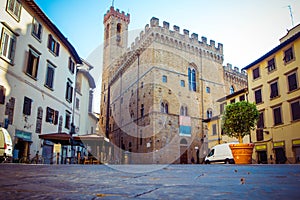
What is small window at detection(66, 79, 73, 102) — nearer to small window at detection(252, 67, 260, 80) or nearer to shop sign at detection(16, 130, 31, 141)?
shop sign at detection(16, 130, 31, 141)

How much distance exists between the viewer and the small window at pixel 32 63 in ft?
50.8

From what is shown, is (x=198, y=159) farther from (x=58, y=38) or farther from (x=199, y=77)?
(x=58, y=38)

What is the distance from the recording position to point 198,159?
30.4m

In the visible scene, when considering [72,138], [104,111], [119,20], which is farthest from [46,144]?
[119,20]

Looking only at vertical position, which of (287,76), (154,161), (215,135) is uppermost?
(287,76)

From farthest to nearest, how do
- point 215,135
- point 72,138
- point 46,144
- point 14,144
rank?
1. point 215,135
2. point 46,144
3. point 72,138
4. point 14,144

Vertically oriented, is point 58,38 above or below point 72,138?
above

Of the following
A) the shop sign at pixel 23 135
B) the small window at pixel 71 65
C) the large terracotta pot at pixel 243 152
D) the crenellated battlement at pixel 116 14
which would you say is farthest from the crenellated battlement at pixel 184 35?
the large terracotta pot at pixel 243 152

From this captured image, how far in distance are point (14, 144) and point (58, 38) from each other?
8.99m

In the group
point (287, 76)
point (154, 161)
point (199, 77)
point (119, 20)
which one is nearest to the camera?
point (287, 76)

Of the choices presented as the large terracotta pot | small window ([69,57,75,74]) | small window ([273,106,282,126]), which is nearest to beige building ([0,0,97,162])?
small window ([69,57,75,74])

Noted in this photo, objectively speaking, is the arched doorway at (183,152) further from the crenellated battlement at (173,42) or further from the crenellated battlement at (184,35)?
the crenellated battlement at (184,35)

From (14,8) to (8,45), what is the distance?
2111mm

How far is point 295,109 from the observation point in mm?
19578
